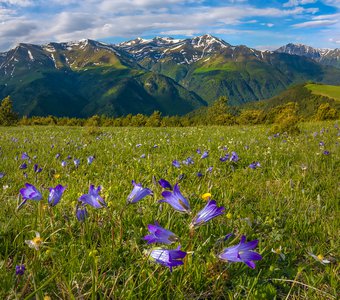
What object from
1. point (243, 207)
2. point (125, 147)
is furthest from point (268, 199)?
point (125, 147)

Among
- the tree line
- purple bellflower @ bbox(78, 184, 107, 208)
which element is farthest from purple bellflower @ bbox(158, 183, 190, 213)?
the tree line

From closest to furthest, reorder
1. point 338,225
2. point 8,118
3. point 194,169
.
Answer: point 338,225
point 194,169
point 8,118

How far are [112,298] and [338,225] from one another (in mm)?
2656

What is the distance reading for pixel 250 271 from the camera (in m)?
2.65

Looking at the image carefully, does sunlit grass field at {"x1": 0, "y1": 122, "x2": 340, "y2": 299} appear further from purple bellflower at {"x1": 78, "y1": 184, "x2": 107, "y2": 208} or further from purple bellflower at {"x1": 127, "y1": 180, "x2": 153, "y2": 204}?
purple bellflower at {"x1": 127, "y1": 180, "x2": 153, "y2": 204}

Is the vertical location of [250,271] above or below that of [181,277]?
below

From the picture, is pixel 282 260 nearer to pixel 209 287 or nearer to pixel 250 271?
pixel 250 271

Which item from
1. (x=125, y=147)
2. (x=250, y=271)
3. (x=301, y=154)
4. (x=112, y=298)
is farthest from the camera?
(x=125, y=147)

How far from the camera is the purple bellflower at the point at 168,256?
5.11 feet

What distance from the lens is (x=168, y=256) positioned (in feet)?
5.43

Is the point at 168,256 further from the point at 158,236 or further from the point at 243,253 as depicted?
the point at 243,253

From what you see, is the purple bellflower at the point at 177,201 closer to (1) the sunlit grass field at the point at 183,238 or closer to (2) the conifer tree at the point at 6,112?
(1) the sunlit grass field at the point at 183,238

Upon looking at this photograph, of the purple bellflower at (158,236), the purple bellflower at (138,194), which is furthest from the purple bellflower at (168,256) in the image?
the purple bellflower at (138,194)

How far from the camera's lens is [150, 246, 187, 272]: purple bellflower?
156 cm
